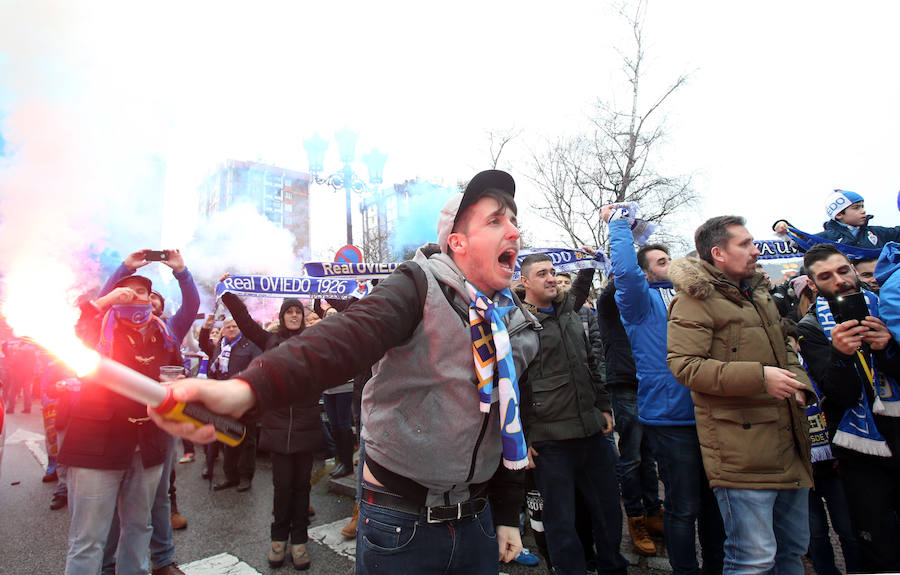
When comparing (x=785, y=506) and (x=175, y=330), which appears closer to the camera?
(x=785, y=506)

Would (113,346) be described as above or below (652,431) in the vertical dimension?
above

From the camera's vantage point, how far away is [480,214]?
1.93 m

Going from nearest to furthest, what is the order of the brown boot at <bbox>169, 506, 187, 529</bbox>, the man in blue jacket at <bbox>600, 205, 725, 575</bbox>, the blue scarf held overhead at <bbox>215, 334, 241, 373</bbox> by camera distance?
the man in blue jacket at <bbox>600, 205, 725, 575</bbox> → the brown boot at <bbox>169, 506, 187, 529</bbox> → the blue scarf held overhead at <bbox>215, 334, 241, 373</bbox>

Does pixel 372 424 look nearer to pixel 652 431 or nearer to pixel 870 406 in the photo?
pixel 652 431

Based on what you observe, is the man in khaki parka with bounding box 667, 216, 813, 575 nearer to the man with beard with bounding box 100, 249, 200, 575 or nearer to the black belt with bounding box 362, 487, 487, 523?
the black belt with bounding box 362, 487, 487, 523

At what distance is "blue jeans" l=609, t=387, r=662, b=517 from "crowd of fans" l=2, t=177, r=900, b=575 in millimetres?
23

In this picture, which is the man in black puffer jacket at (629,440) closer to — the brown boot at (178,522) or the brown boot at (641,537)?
the brown boot at (641,537)

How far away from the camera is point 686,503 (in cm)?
315

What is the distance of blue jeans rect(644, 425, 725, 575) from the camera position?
315cm

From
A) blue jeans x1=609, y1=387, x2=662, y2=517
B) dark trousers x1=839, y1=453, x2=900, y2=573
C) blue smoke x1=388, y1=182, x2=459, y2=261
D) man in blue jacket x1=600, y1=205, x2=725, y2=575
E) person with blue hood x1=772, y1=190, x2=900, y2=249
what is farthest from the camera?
blue smoke x1=388, y1=182, x2=459, y2=261

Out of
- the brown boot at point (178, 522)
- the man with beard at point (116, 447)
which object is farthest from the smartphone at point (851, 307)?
the brown boot at point (178, 522)

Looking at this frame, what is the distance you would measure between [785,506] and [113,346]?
4427 mm

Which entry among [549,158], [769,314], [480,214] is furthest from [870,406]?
[549,158]

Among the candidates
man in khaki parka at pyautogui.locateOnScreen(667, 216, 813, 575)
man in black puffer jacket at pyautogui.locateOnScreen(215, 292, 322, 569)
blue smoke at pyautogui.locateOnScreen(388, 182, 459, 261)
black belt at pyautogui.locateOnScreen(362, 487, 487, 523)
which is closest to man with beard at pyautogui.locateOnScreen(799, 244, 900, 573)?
man in khaki parka at pyautogui.locateOnScreen(667, 216, 813, 575)
